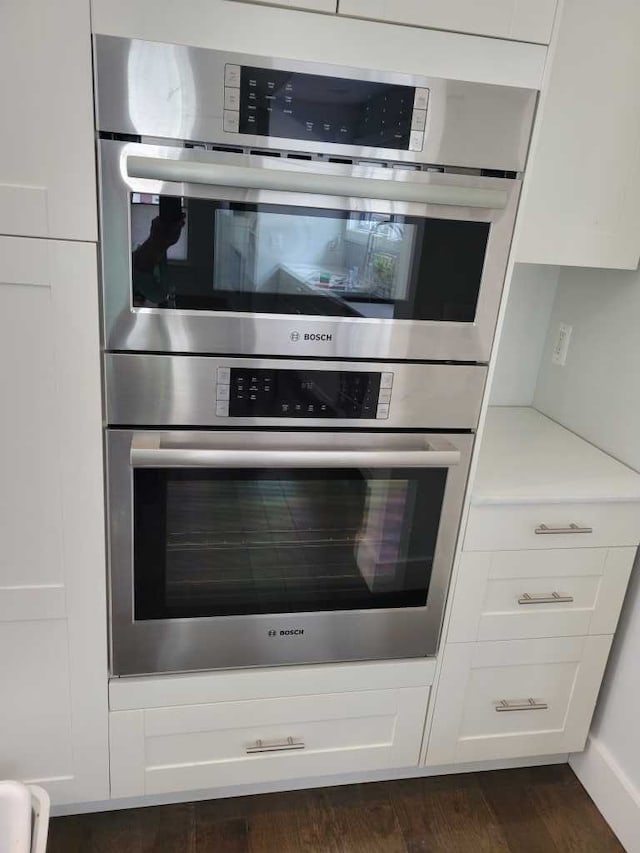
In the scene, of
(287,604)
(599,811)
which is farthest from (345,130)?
(599,811)

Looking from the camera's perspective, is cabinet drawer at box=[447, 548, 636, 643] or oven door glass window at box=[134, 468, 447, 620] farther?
cabinet drawer at box=[447, 548, 636, 643]

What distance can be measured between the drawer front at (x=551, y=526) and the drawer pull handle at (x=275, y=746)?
641mm

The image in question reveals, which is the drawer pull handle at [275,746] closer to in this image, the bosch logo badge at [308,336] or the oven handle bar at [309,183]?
the bosch logo badge at [308,336]

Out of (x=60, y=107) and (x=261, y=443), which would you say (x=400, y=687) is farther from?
(x=60, y=107)

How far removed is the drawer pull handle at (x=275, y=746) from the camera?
5.18 ft

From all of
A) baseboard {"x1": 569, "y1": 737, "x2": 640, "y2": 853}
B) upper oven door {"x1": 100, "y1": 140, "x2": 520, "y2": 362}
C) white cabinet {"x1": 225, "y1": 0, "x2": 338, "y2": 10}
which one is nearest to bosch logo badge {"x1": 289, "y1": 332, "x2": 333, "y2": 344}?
upper oven door {"x1": 100, "y1": 140, "x2": 520, "y2": 362}

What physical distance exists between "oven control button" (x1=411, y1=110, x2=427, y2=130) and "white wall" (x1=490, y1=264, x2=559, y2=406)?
36.5 inches

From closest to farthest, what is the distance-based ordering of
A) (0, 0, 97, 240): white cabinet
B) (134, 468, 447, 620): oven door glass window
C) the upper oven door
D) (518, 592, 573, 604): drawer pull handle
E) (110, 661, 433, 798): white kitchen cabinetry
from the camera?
(0, 0, 97, 240): white cabinet, the upper oven door, (134, 468, 447, 620): oven door glass window, (110, 661, 433, 798): white kitchen cabinetry, (518, 592, 573, 604): drawer pull handle

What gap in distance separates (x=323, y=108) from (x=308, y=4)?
0.16 metres

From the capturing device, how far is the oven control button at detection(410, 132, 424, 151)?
47.1 inches

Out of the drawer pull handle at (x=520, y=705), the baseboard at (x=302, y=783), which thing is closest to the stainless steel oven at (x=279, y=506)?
the drawer pull handle at (x=520, y=705)

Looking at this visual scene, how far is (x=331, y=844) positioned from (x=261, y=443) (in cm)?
103

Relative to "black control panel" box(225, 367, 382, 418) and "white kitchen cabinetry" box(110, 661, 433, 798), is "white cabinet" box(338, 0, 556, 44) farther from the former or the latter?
"white kitchen cabinetry" box(110, 661, 433, 798)

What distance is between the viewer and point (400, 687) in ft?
5.30
